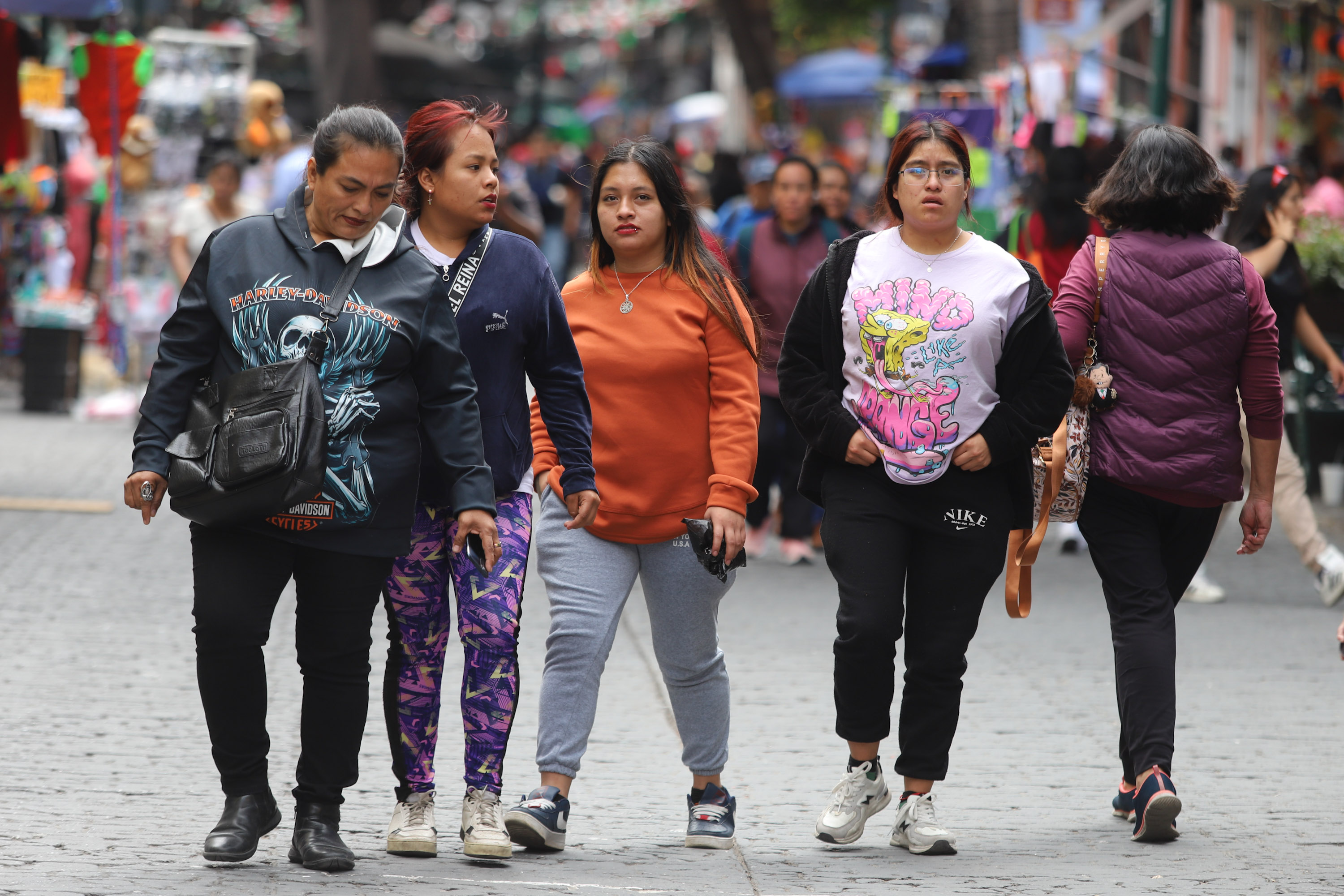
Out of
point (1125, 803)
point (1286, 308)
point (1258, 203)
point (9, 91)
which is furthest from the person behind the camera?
point (9, 91)

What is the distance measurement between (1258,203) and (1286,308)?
0.55 meters

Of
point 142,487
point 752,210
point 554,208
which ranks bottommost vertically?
point 142,487

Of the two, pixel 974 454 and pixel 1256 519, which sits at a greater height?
pixel 974 454

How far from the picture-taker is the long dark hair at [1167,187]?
4855 mm

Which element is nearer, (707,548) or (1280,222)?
(707,548)

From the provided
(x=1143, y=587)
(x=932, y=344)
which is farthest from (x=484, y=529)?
(x=1143, y=587)

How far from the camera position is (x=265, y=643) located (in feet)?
13.8

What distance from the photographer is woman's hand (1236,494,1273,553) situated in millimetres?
4926

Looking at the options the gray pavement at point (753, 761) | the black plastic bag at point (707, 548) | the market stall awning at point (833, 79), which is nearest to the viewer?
the gray pavement at point (753, 761)

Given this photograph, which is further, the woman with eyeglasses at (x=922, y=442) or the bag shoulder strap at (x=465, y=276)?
the woman with eyeglasses at (x=922, y=442)

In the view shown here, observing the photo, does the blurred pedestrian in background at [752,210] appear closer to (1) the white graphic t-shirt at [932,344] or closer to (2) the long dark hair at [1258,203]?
(2) the long dark hair at [1258,203]

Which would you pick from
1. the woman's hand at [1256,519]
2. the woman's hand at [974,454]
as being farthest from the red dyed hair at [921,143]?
the woman's hand at [1256,519]

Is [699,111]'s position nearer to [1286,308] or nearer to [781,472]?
[781,472]

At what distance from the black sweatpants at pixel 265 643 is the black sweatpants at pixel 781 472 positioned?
16.1 ft
